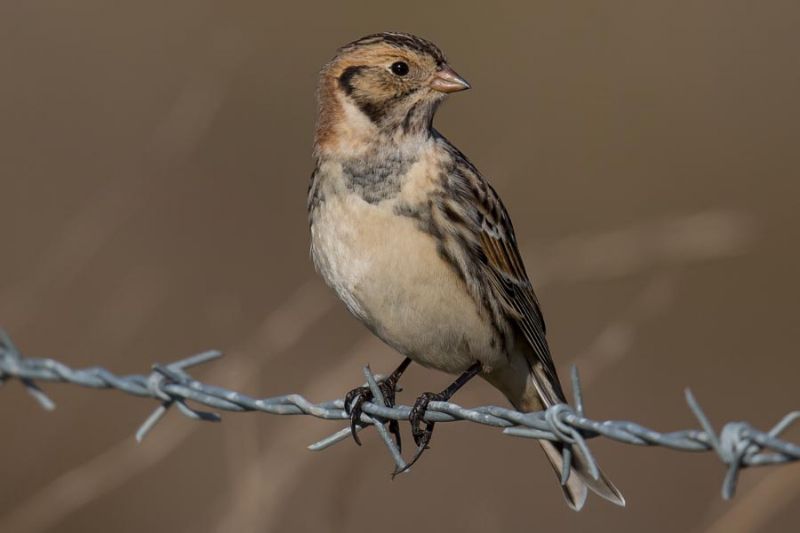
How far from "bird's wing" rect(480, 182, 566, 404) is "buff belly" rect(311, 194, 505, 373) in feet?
0.55

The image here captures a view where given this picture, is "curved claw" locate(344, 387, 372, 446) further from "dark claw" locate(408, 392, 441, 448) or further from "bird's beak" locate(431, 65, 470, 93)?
"bird's beak" locate(431, 65, 470, 93)

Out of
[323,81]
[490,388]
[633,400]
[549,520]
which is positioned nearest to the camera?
[323,81]

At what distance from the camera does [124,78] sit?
41.7ft

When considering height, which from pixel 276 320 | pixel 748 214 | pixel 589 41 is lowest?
pixel 748 214

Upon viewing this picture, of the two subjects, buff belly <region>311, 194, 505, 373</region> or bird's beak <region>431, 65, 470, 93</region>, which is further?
bird's beak <region>431, 65, 470, 93</region>

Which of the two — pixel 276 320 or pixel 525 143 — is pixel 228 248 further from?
pixel 276 320

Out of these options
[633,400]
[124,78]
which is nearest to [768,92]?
[633,400]

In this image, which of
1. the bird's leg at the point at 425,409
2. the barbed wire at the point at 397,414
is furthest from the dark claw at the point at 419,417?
the barbed wire at the point at 397,414

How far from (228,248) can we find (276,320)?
521cm

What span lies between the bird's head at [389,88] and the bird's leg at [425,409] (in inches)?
34.1

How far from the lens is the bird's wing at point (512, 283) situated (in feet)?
15.5

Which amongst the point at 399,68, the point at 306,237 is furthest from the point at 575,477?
the point at 306,237

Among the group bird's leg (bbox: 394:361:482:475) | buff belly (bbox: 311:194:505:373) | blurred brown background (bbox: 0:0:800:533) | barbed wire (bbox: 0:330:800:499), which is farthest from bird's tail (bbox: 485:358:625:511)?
barbed wire (bbox: 0:330:800:499)

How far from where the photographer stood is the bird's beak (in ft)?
15.8
